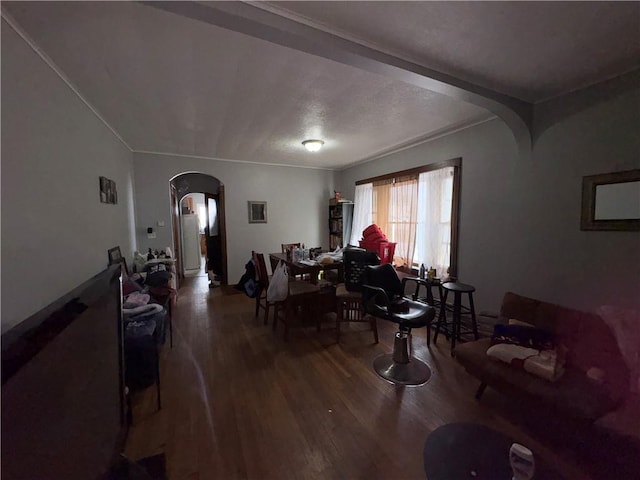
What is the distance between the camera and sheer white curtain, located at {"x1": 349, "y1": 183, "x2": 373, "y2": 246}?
4.67 meters

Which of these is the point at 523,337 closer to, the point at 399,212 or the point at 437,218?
the point at 437,218

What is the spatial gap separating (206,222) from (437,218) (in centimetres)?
490

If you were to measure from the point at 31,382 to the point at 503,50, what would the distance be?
2.47m

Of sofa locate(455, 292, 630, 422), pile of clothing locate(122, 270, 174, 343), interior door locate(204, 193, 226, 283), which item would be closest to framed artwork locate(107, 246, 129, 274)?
pile of clothing locate(122, 270, 174, 343)

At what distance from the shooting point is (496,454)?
1292 millimetres

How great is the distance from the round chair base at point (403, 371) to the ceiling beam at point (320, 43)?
7.38 feet

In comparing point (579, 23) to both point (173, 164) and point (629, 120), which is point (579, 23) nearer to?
point (629, 120)

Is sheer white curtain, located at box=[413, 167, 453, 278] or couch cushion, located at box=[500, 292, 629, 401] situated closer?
couch cushion, located at box=[500, 292, 629, 401]

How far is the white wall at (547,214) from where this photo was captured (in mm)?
1926

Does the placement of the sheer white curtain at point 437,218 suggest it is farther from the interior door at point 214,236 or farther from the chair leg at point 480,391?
the interior door at point 214,236

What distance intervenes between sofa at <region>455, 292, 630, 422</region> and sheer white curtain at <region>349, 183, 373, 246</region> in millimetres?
2840

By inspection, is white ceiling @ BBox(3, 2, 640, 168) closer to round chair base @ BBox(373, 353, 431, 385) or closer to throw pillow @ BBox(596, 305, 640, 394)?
throw pillow @ BBox(596, 305, 640, 394)

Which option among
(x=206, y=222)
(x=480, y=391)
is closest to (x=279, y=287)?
(x=480, y=391)

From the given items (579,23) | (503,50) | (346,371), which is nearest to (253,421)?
(346,371)
